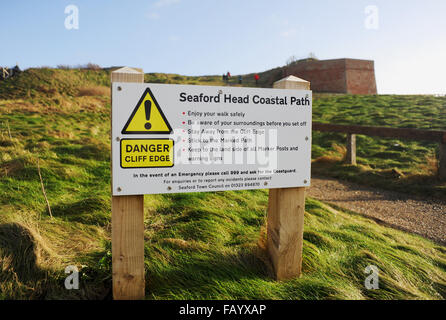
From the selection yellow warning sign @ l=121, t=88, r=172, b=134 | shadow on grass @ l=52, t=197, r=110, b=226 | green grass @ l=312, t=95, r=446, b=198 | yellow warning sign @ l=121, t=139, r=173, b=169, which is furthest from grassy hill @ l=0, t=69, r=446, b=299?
yellow warning sign @ l=121, t=88, r=172, b=134

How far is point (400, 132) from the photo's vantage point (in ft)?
21.6

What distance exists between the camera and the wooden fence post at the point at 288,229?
2504mm

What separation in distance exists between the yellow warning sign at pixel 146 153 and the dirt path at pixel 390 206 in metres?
3.66

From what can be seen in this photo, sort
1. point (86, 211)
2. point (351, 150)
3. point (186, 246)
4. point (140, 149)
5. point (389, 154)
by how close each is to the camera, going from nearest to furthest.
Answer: point (140, 149) < point (186, 246) < point (86, 211) < point (351, 150) < point (389, 154)

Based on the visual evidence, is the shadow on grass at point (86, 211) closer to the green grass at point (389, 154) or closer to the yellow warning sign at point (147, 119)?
the yellow warning sign at point (147, 119)

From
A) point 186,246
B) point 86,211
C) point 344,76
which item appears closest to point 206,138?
point 186,246

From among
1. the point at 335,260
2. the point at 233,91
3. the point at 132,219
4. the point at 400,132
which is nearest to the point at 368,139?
the point at 400,132

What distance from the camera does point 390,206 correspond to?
203 inches

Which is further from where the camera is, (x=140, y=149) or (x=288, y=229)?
(x=288, y=229)

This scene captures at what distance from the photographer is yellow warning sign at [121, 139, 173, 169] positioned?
214cm

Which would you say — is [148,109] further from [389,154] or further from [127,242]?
[389,154]

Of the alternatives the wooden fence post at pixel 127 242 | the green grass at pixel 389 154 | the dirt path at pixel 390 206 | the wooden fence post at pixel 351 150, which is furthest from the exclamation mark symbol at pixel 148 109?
the wooden fence post at pixel 351 150

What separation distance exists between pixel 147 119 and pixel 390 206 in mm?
4583
